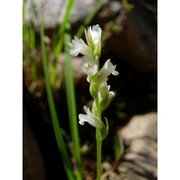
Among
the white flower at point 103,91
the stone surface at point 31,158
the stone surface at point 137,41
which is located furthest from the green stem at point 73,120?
the stone surface at point 137,41

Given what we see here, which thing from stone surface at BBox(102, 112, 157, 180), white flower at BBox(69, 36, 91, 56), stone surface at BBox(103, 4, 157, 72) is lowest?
stone surface at BBox(102, 112, 157, 180)

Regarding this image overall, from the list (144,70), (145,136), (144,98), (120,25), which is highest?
(120,25)

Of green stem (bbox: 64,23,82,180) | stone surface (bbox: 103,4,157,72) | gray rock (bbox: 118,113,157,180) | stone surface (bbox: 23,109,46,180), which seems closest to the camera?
green stem (bbox: 64,23,82,180)

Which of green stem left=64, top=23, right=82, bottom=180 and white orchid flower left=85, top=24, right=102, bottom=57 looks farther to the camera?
green stem left=64, top=23, right=82, bottom=180

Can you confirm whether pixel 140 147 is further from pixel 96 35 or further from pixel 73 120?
pixel 96 35

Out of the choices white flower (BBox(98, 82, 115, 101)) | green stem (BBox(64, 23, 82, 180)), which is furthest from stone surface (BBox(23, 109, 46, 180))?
white flower (BBox(98, 82, 115, 101))

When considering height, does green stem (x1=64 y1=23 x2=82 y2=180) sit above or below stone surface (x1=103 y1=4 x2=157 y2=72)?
below

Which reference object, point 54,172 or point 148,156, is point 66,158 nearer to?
point 54,172

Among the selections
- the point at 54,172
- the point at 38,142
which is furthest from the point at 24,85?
the point at 54,172

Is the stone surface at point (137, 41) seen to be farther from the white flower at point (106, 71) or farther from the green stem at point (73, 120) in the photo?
the white flower at point (106, 71)

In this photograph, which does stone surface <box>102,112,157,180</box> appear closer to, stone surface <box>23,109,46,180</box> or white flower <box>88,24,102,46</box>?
stone surface <box>23,109,46,180</box>

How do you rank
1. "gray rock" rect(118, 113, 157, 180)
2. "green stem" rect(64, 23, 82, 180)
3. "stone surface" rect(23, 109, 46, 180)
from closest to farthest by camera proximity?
"green stem" rect(64, 23, 82, 180) → "stone surface" rect(23, 109, 46, 180) → "gray rock" rect(118, 113, 157, 180)
